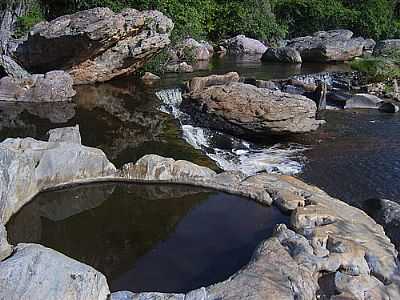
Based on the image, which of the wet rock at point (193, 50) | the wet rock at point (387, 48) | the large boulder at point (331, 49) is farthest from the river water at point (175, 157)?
the wet rock at point (387, 48)

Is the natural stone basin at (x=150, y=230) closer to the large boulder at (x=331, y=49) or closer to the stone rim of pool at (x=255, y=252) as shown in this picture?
the stone rim of pool at (x=255, y=252)

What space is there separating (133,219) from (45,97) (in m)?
8.91

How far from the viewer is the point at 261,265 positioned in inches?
187

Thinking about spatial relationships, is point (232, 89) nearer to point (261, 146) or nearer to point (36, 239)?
point (261, 146)

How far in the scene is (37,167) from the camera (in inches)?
272

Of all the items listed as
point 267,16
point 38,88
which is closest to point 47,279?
point 38,88

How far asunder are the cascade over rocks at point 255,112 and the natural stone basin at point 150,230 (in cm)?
440

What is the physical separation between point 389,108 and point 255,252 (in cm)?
1139

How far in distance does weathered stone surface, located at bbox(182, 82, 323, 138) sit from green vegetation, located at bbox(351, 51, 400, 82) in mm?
8410

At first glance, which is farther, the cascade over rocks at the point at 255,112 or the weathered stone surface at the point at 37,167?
the cascade over rocks at the point at 255,112

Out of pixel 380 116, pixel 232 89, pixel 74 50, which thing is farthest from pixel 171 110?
pixel 380 116

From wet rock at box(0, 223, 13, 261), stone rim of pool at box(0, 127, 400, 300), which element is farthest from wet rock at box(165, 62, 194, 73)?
wet rock at box(0, 223, 13, 261)

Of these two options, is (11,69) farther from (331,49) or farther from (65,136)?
(331,49)

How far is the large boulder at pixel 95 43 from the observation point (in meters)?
15.0
